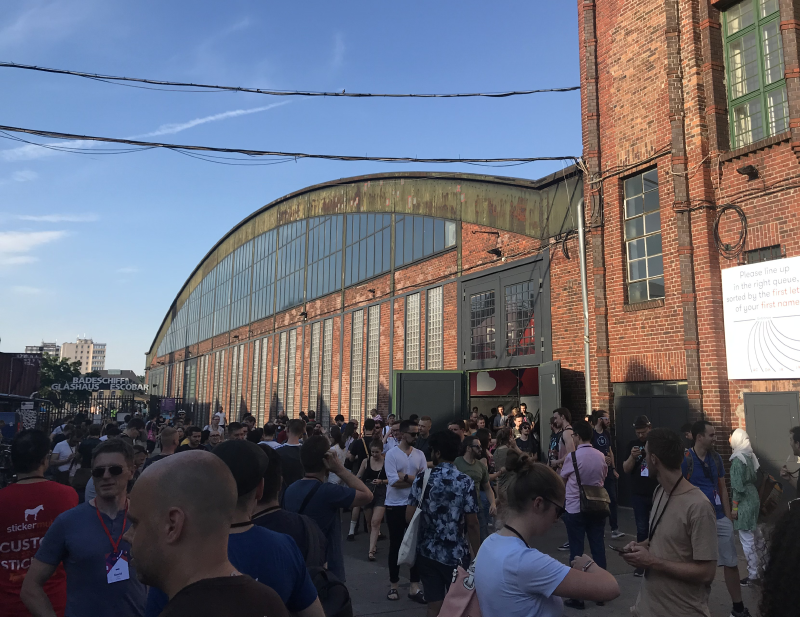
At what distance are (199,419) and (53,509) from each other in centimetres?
4631

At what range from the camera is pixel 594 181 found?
1445 centimetres

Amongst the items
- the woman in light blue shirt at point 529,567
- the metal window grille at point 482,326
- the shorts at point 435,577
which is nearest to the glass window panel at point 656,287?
the metal window grille at point 482,326

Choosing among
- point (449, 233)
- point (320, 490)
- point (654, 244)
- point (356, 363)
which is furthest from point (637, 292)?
point (356, 363)

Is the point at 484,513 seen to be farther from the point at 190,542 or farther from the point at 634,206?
the point at 634,206

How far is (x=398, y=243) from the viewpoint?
76.7 feet

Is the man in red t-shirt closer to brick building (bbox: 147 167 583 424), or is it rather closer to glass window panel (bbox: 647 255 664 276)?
glass window panel (bbox: 647 255 664 276)

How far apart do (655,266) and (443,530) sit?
9541 mm

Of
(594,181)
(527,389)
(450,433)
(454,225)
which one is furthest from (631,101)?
(450,433)

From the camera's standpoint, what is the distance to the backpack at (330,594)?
2736 millimetres

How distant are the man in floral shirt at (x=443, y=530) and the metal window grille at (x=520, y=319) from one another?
11135mm

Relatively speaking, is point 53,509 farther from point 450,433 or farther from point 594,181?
point 594,181

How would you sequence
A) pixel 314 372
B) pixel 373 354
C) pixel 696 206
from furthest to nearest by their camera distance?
pixel 314 372 < pixel 373 354 < pixel 696 206

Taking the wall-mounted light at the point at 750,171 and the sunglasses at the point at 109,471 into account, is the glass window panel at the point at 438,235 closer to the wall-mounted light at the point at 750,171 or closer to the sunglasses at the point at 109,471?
the wall-mounted light at the point at 750,171

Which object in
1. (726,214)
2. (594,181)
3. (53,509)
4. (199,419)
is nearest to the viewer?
(53,509)
